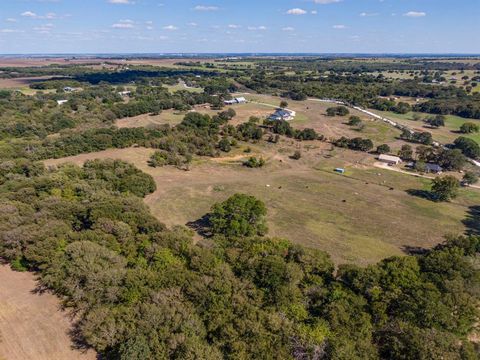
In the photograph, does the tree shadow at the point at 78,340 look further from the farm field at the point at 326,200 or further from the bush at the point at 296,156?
the bush at the point at 296,156

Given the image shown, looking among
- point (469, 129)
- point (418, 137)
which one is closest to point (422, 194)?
point (418, 137)

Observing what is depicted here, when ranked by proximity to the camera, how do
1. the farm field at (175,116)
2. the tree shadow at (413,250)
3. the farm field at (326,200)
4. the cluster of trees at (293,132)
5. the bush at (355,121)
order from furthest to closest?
the farm field at (175,116), the bush at (355,121), the cluster of trees at (293,132), the farm field at (326,200), the tree shadow at (413,250)

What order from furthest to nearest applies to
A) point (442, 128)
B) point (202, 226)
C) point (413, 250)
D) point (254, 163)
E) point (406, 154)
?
point (442, 128)
point (406, 154)
point (254, 163)
point (202, 226)
point (413, 250)

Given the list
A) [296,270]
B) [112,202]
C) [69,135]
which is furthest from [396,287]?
[69,135]

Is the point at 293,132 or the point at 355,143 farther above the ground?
the point at 293,132

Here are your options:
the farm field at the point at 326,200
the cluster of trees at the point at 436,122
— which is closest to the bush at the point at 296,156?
the farm field at the point at 326,200

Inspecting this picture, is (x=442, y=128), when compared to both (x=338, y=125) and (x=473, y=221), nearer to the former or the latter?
(x=338, y=125)

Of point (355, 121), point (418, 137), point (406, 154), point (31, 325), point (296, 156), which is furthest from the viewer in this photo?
point (355, 121)
